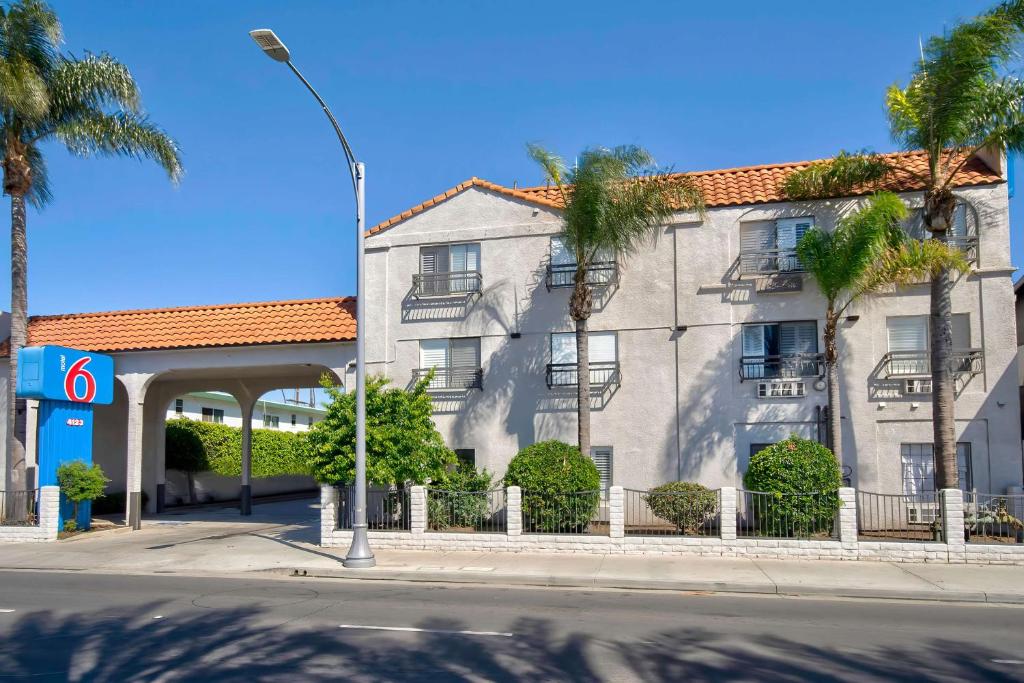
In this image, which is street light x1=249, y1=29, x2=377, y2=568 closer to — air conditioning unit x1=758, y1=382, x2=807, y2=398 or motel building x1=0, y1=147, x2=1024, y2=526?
motel building x1=0, y1=147, x2=1024, y2=526

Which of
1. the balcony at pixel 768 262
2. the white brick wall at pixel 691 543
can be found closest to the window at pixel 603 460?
the white brick wall at pixel 691 543

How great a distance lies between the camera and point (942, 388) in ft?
55.8

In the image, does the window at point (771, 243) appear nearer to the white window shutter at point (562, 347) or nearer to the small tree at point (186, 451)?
the white window shutter at point (562, 347)

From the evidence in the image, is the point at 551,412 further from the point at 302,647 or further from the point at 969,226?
the point at 302,647

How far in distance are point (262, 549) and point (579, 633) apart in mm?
11162

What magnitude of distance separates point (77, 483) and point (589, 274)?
14124mm

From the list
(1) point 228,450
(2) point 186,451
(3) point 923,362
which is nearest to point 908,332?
(3) point 923,362

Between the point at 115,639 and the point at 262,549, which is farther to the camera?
the point at 262,549

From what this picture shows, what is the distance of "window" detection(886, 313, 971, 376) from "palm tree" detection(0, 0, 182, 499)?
1936 centimetres

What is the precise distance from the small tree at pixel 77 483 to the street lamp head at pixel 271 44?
13022 mm

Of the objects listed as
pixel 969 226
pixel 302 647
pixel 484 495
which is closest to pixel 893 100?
pixel 969 226

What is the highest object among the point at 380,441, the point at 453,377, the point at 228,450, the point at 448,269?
the point at 448,269

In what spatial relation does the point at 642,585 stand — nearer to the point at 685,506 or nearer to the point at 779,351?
the point at 685,506

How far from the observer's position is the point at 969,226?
1953cm
